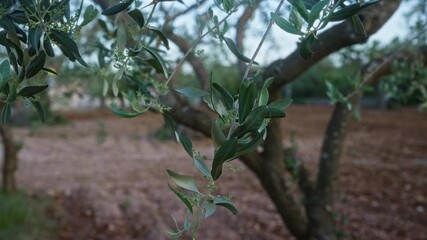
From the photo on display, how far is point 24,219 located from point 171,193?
5.49 ft

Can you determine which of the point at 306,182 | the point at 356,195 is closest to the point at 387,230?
the point at 356,195

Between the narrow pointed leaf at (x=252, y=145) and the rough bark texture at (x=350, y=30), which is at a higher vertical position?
the narrow pointed leaf at (x=252, y=145)

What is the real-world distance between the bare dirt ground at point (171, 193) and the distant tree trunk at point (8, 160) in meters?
0.49

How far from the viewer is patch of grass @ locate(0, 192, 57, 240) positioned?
4.48m

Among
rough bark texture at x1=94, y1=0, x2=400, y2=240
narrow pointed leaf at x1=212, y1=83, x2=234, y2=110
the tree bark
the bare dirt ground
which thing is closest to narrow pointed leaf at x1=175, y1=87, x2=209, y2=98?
narrow pointed leaf at x1=212, y1=83, x2=234, y2=110

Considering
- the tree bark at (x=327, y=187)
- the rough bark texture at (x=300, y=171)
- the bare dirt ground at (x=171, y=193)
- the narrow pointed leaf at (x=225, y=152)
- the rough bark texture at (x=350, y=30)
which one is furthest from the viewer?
the bare dirt ground at (x=171, y=193)

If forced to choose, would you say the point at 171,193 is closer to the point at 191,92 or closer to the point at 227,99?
the point at 191,92

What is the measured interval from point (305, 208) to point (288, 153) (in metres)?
0.34

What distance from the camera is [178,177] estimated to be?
683mm

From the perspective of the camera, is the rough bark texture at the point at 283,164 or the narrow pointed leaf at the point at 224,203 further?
the rough bark texture at the point at 283,164

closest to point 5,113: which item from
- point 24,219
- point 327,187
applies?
point 327,187

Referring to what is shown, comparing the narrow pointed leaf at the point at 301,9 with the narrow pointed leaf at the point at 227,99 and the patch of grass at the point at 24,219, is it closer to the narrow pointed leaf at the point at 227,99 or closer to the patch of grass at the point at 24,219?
the narrow pointed leaf at the point at 227,99

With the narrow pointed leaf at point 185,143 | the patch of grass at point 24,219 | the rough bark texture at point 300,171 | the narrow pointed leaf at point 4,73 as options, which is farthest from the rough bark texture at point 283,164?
the patch of grass at point 24,219

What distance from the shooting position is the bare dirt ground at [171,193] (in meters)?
4.47
